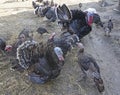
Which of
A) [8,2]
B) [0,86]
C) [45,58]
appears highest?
[45,58]

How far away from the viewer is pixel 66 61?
10.3m

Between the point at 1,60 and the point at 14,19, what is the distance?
17.6ft

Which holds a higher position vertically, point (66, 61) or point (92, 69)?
point (92, 69)

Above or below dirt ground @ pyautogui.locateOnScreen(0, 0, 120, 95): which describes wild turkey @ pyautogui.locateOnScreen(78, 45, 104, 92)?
above

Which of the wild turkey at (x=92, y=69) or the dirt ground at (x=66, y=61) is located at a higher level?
the wild turkey at (x=92, y=69)

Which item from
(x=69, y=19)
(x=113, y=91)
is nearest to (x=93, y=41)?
(x=69, y=19)

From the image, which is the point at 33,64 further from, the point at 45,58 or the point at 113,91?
the point at 113,91

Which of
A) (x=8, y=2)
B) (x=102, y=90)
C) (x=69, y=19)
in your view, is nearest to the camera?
(x=102, y=90)

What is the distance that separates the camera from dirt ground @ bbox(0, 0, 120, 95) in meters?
8.65

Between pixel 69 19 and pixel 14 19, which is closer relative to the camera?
pixel 69 19

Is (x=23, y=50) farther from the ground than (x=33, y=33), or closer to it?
farther from the ground

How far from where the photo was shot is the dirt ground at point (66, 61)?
340 inches

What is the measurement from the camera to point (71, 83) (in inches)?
Result: 357

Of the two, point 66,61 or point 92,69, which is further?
point 66,61
